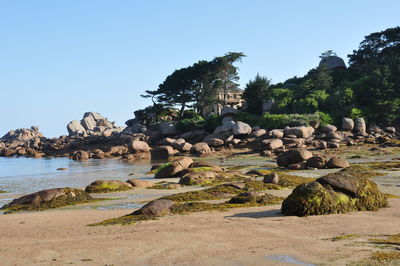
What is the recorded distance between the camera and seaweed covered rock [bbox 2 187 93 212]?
13562 millimetres

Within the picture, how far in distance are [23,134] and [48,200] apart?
101 m

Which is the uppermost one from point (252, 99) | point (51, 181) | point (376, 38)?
point (376, 38)

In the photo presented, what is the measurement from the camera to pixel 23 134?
349 feet

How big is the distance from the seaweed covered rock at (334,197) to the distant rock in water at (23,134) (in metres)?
103

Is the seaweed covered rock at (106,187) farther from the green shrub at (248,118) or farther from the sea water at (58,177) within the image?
the green shrub at (248,118)

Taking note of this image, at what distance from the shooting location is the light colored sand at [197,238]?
6641 mm

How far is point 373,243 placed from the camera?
711 cm

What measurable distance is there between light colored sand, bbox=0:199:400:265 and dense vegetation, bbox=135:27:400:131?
35.7 meters

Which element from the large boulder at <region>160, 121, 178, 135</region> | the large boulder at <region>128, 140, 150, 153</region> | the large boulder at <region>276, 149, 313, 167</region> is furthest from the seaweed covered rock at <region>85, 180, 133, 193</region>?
the large boulder at <region>160, 121, 178, 135</region>

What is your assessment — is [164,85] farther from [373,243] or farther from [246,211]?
[373,243]

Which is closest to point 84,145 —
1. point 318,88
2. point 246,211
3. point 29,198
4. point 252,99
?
point 252,99

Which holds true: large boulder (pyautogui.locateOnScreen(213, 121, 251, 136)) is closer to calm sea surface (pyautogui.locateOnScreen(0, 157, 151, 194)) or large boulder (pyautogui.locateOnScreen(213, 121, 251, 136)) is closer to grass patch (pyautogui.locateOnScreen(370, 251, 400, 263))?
calm sea surface (pyautogui.locateOnScreen(0, 157, 151, 194))

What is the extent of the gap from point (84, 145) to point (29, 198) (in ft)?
157

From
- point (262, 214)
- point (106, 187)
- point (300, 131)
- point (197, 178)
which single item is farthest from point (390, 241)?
point (300, 131)
